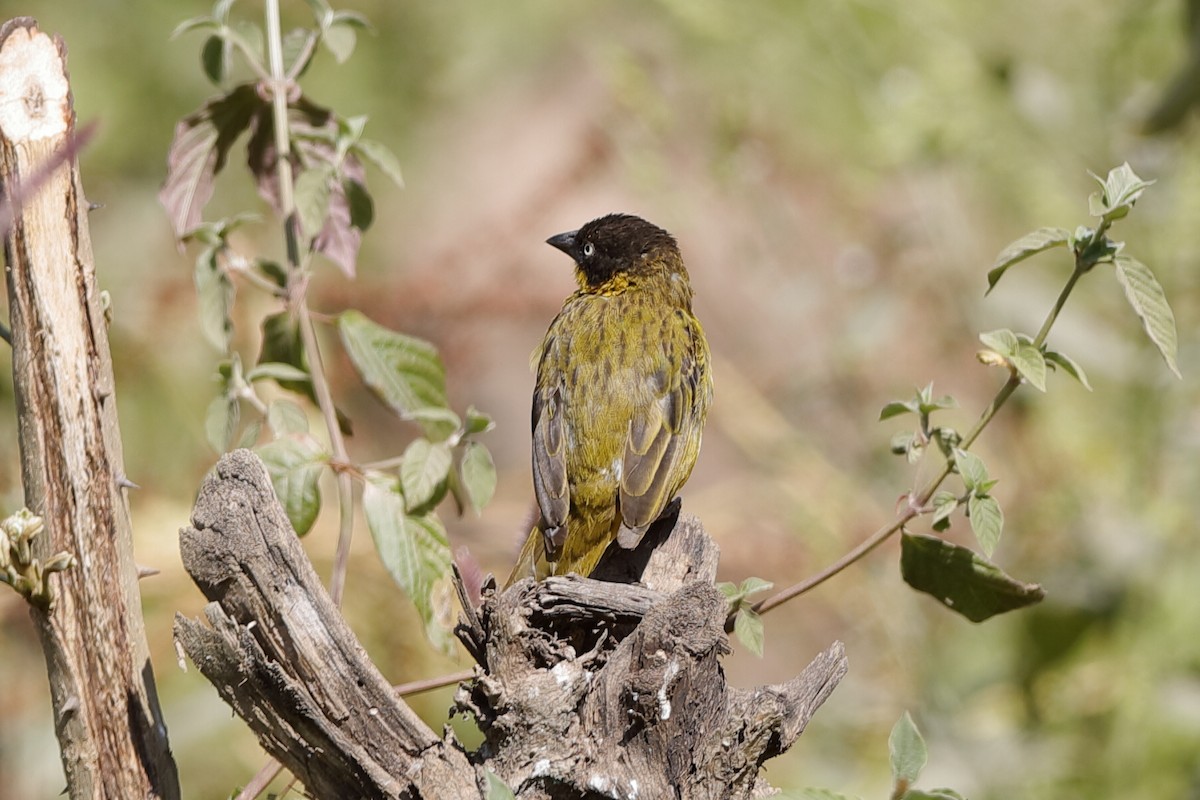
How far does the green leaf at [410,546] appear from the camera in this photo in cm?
236

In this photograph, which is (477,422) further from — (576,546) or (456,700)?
(576,546)

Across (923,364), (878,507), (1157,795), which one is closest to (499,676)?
(1157,795)

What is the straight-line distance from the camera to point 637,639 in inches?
74.2

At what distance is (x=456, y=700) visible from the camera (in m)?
1.93

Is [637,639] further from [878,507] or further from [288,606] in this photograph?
[878,507]

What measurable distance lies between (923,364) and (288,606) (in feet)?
17.0

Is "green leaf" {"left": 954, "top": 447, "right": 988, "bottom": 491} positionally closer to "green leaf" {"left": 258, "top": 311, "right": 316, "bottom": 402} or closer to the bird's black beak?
"green leaf" {"left": 258, "top": 311, "right": 316, "bottom": 402}

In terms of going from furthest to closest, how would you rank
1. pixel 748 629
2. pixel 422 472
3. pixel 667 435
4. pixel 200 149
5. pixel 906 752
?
pixel 667 435 < pixel 200 149 < pixel 422 472 < pixel 748 629 < pixel 906 752

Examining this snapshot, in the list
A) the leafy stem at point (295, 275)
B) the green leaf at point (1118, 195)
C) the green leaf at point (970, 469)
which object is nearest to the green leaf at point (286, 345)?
the leafy stem at point (295, 275)

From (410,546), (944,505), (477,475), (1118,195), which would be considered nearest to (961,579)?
(944,505)

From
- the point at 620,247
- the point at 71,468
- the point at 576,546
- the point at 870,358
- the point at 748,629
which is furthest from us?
the point at 870,358

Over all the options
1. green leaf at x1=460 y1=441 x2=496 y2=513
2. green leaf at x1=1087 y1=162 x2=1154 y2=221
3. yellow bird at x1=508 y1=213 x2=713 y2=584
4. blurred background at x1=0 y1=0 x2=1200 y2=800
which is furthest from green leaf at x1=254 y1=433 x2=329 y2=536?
blurred background at x1=0 y1=0 x2=1200 y2=800

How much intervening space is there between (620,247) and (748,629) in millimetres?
1963

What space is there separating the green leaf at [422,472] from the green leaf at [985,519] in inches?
36.7
